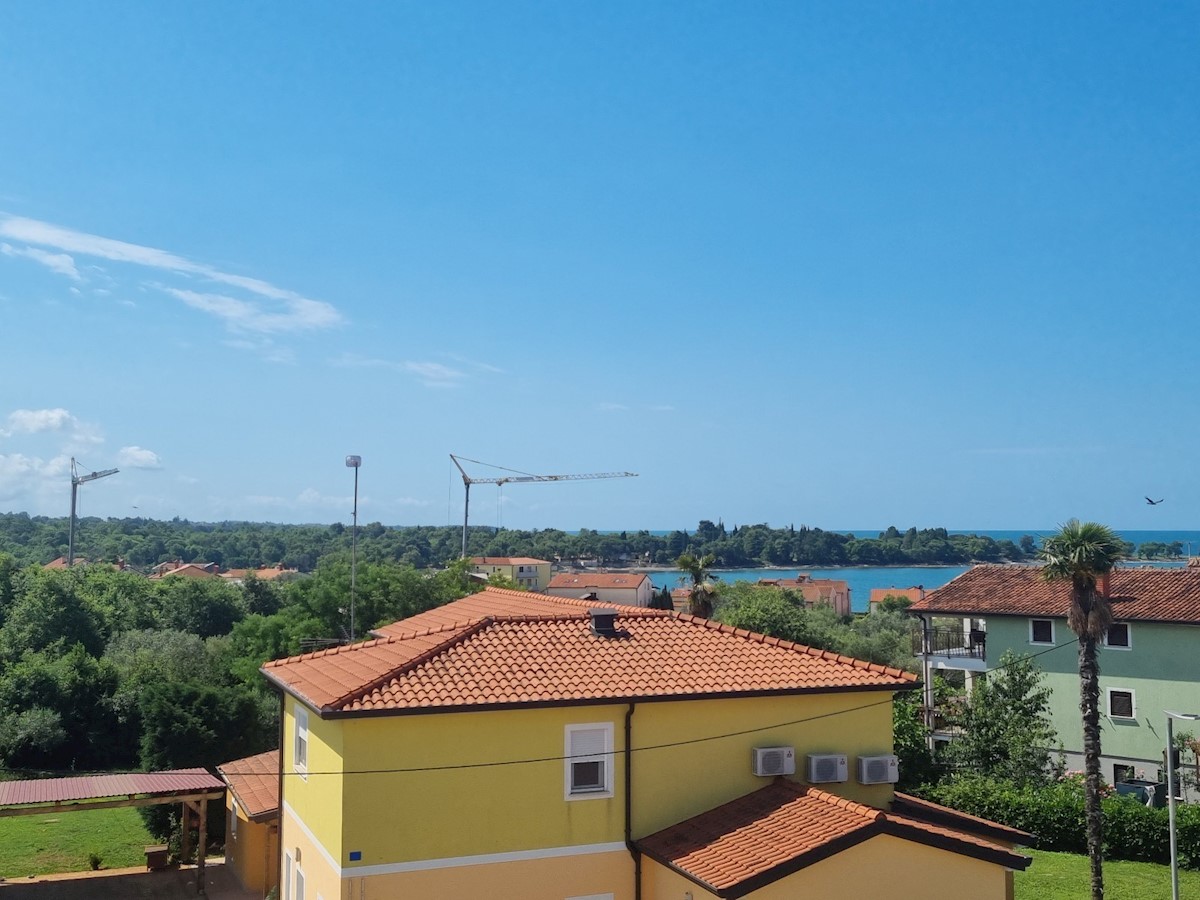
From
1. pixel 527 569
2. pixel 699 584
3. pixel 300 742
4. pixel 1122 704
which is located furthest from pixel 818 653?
pixel 527 569

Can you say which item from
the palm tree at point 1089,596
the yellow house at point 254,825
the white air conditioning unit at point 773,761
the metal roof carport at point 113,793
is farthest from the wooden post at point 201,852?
the palm tree at point 1089,596

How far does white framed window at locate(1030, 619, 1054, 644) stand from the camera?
38.1 metres

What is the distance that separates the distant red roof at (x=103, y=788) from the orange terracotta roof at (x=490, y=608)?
215 inches

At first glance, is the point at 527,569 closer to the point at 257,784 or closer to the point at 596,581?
the point at 596,581

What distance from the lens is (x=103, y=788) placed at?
22453 millimetres

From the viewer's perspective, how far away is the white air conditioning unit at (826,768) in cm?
1593

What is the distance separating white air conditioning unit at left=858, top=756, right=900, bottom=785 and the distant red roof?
47.4 ft

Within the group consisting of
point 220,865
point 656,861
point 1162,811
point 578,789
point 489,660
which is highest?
point 489,660

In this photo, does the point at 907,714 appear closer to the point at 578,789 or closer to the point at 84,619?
the point at 578,789

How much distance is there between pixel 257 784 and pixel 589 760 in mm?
10946

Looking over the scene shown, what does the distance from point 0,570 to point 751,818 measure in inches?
3056

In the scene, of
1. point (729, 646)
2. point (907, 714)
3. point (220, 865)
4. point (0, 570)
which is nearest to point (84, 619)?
point (0, 570)

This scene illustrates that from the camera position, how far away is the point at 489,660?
15.7 metres

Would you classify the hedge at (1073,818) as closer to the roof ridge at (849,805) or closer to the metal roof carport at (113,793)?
the roof ridge at (849,805)
